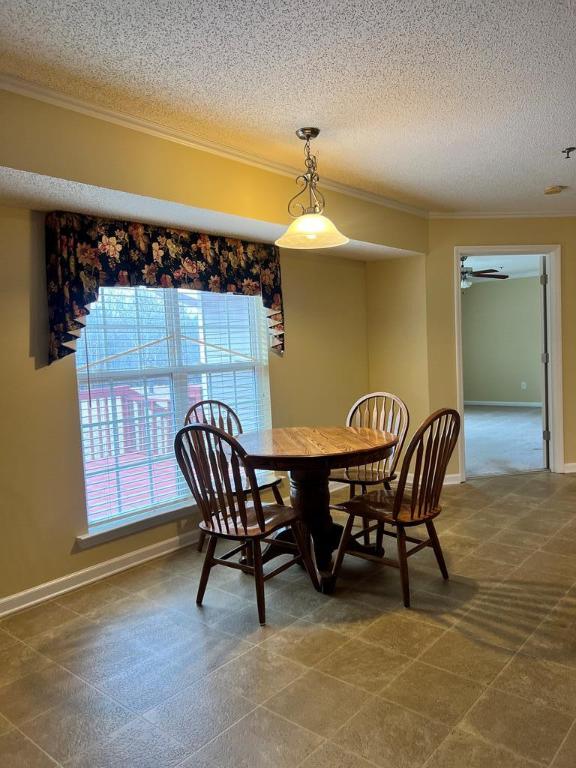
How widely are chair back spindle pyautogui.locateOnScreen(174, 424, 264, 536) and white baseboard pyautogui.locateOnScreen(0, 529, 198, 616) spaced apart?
89cm

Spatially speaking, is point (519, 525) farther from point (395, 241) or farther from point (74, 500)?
point (74, 500)

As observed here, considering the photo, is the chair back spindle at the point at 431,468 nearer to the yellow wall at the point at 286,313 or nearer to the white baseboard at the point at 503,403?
the yellow wall at the point at 286,313

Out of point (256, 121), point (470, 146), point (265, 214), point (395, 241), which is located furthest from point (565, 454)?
point (256, 121)

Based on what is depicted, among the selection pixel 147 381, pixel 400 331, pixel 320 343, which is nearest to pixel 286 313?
pixel 320 343

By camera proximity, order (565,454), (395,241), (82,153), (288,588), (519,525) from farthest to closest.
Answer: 1. (565,454)
2. (395,241)
3. (519,525)
4. (288,588)
5. (82,153)

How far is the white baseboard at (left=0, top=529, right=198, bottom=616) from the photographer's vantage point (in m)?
2.71

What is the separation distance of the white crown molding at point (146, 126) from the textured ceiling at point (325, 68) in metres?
0.04

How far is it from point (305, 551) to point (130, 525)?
3.62 feet

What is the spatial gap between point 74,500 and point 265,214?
1968 millimetres

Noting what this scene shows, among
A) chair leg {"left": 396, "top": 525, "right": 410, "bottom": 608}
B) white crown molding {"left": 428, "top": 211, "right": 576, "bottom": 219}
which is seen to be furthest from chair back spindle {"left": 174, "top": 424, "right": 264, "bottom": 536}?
white crown molding {"left": 428, "top": 211, "right": 576, "bottom": 219}

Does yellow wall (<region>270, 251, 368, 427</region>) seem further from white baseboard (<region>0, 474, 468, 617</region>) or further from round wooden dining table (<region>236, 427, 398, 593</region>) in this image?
white baseboard (<region>0, 474, 468, 617</region>)

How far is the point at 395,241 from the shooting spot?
13.9ft

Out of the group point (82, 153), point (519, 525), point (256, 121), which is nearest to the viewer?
point (82, 153)

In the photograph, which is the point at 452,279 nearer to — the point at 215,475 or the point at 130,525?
the point at 215,475
